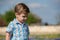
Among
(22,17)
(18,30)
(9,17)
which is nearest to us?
(22,17)

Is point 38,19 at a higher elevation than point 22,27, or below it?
below

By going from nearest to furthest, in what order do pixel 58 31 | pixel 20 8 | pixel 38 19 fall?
pixel 20 8
pixel 58 31
pixel 38 19

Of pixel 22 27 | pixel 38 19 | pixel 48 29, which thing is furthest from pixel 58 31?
Answer: pixel 38 19

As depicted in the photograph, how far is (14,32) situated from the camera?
18.9 ft

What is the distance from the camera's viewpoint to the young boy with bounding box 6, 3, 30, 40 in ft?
18.4

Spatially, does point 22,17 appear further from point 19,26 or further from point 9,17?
point 9,17

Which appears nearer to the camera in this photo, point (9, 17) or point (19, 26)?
point (19, 26)

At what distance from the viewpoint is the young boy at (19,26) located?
18.4ft

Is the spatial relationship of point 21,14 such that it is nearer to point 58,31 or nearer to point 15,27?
point 15,27

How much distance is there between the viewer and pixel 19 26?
578 centimetres

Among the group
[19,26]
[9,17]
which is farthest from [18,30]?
[9,17]

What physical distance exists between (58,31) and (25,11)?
26.6 m

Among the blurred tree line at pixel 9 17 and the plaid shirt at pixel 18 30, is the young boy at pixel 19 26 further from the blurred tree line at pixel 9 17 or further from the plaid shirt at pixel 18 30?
the blurred tree line at pixel 9 17

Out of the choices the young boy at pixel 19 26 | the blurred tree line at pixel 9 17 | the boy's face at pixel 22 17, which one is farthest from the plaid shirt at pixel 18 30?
the blurred tree line at pixel 9 17
